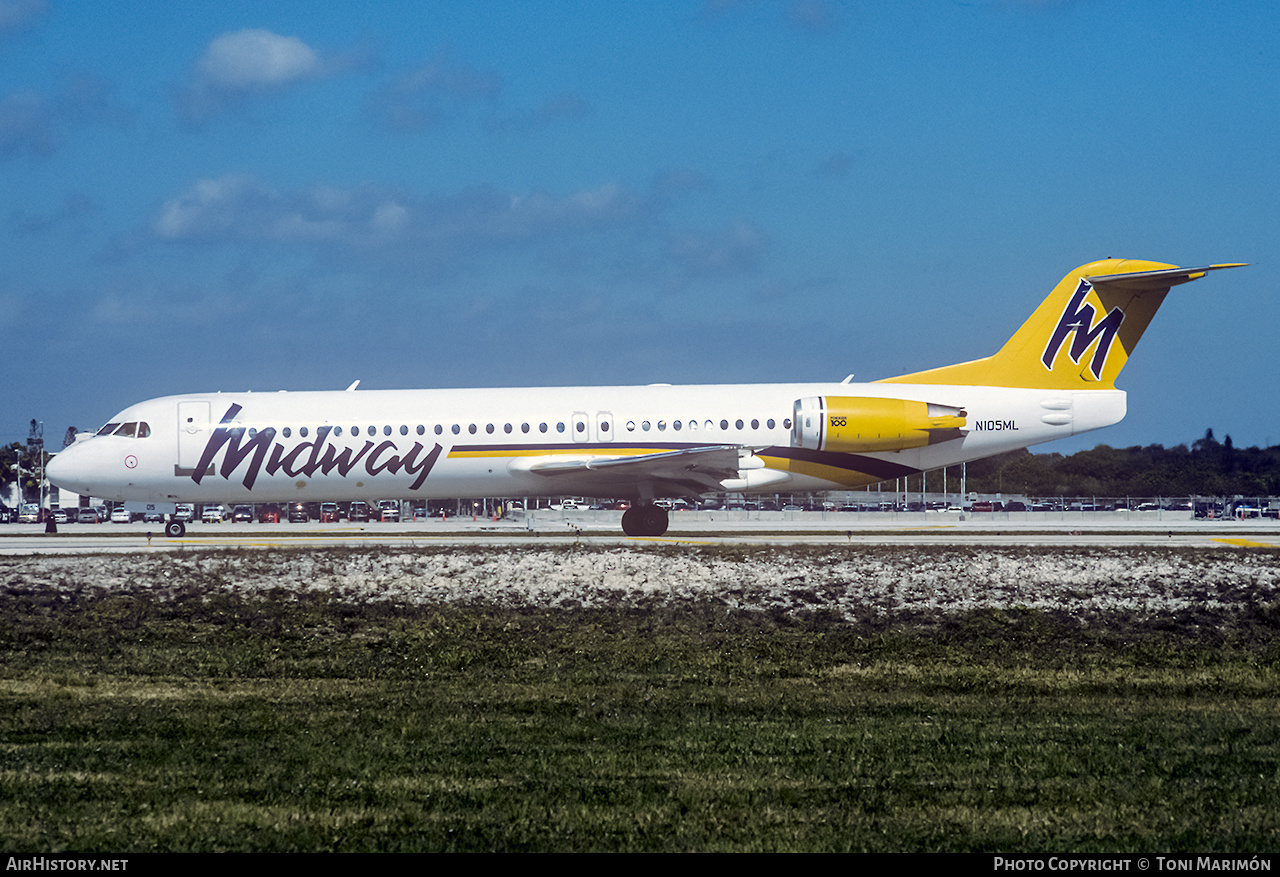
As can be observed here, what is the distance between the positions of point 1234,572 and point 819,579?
737 centimetres

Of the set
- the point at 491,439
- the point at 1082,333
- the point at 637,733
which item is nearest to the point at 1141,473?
the point at 1082,333

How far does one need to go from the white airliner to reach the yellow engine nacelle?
1.5 inches

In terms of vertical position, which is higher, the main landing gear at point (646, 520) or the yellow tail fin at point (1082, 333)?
the yellow tail fin at point (1082, 333)

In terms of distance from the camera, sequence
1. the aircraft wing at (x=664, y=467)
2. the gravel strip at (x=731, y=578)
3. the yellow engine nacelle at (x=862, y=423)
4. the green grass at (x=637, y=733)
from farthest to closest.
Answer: the yellow engine nacelle at (x=862, y=423) < the aircraft wing at (x=664, y=467) < the gravel strip at (x=731, y=578) < the green grass at (x=637, y=733)

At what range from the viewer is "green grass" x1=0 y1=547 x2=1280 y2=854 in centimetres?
618

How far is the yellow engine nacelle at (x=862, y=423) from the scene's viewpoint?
95.3 ft

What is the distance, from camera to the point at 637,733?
28.3ft

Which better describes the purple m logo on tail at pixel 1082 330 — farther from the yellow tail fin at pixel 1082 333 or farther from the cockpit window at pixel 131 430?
the cockpit window at pixel 131 430

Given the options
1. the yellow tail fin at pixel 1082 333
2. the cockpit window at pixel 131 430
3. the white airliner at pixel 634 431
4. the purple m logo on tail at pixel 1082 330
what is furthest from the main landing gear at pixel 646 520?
the cockpit window at pixel 131 430

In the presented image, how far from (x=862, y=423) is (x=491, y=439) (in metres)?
9.59

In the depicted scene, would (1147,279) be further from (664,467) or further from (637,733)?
(637,733)

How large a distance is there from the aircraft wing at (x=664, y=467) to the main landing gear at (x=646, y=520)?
69cm

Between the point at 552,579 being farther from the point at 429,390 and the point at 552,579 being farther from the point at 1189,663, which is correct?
the point at 429,390

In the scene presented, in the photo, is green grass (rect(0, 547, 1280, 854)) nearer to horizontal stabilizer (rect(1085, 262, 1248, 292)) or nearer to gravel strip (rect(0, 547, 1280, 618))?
gravel strip (rect(0, 547, 1280, 618))
